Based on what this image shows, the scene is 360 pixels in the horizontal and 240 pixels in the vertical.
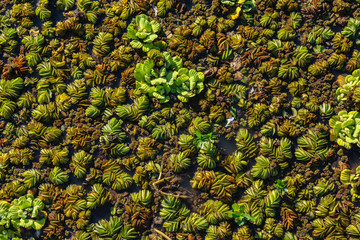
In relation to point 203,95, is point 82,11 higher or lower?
higher

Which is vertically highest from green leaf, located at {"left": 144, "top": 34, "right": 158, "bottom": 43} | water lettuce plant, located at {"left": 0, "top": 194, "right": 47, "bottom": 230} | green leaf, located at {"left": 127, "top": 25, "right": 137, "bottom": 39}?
green leaf, located at {"left": 127, "top": 25, "right": 137, "bottom": 39}

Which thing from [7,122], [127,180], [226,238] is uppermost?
[7,122]

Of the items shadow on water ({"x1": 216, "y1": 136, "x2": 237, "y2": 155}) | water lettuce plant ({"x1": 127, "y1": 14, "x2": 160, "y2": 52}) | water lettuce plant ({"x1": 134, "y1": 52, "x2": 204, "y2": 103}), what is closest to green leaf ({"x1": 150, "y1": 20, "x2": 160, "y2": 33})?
water lettuce plant ({"x1": 127, "y1": 14, "x2": 160, "y2": 52})

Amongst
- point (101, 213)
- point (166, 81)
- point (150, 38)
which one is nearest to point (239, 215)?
point (101, 213)

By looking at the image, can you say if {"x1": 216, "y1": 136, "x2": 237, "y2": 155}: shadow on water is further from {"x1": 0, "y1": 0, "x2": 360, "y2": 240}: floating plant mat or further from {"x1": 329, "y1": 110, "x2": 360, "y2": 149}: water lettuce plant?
{"x1": 329, "y1": 110, "x2": 360, "y2": 149}: water lettuce plant

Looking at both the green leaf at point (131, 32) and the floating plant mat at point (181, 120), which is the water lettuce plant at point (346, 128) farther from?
the green leaf at point (131, 32)

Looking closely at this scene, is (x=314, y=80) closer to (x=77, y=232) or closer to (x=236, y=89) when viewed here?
(x=236, y=89)

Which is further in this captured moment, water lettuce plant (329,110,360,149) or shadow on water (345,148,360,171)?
shadow on water (345,148,360,171)

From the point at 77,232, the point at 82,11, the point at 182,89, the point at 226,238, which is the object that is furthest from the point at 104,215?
the point at 82,11
